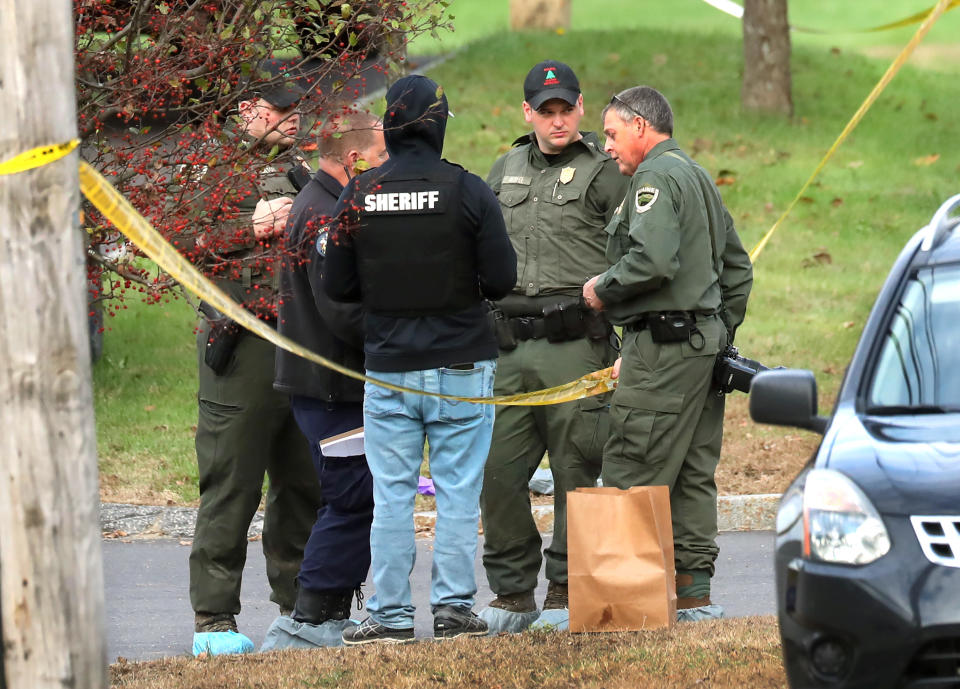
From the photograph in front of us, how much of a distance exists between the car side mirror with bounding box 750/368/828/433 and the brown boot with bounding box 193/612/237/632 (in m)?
2.77

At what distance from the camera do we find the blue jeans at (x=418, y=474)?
215 inches

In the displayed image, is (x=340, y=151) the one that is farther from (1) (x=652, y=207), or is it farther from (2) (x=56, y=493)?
(2) (x=56, y=493)

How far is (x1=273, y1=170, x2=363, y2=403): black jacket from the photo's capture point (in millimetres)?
5703

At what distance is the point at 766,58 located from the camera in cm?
1958

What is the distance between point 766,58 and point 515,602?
14.4m

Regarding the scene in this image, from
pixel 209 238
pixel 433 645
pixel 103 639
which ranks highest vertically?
pixel 209 238

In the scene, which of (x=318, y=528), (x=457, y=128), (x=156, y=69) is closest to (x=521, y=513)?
(x=318, y=528)

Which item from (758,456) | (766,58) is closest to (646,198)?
(758,456)

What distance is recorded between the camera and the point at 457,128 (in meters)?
19.0

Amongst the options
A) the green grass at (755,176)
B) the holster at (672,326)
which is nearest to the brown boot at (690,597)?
the holster at (672,326)

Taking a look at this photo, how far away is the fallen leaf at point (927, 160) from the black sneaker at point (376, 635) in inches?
570

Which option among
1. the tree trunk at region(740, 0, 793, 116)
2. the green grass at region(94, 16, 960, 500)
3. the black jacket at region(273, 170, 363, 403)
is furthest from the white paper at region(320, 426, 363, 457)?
the tree trunk at region(740, 0, 793, 116)

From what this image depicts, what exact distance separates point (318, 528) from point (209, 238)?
4.37 feet

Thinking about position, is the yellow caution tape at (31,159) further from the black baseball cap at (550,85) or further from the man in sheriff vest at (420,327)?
the black baseball cap at (550,85)
